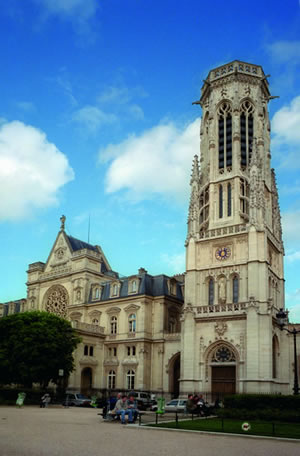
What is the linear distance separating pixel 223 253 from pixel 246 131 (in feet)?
48.1

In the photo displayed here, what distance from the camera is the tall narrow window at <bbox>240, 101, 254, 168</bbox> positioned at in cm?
5247

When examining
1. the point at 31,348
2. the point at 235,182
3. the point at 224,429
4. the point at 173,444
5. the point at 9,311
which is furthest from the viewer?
the point at 9,311

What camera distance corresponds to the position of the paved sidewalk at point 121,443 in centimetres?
1554

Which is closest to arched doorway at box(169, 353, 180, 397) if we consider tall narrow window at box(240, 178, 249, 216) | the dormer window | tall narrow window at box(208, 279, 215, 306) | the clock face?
tall narrow window at box(208, 279, 215, 306)

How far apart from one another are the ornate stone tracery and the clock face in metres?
23.8

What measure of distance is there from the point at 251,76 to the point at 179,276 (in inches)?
1025

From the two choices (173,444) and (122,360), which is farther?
(122,360)

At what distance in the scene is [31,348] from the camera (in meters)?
43.7

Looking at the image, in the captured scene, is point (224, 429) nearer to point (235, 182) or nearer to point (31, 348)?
point (31, 348)

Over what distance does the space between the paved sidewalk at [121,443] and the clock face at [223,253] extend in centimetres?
2664

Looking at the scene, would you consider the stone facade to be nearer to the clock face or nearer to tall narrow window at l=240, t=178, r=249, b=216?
the clock face

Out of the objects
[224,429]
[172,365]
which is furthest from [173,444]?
[172,365]

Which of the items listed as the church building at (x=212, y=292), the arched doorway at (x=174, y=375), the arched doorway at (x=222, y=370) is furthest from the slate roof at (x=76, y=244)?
the arched doorway at (x=222, y=370)

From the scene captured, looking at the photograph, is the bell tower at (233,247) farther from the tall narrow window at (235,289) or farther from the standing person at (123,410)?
the standing person at (123,410)
